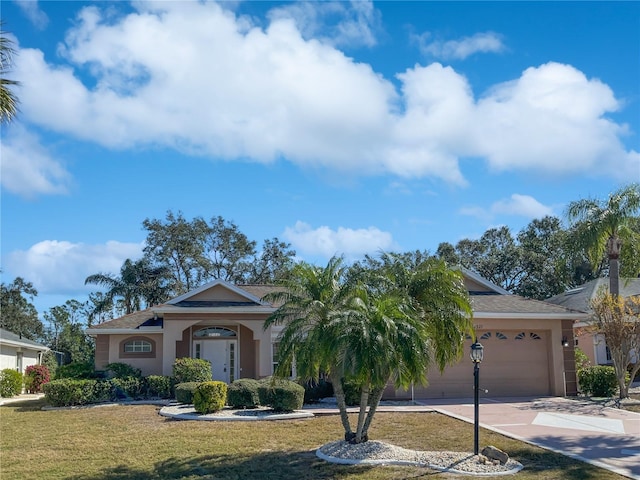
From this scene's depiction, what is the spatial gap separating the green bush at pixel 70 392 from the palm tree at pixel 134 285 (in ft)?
68.4

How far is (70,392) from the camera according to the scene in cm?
2088

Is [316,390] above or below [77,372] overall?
below

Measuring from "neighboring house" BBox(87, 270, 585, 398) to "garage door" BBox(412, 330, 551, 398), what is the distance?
4 cm

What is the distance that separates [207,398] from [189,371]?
4.86 metres

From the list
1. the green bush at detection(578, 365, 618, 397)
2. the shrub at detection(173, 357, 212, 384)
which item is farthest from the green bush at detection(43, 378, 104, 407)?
the green bush at detection(578, 365, 618, 397)

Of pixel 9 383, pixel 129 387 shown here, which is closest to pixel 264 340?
pixel 129 387

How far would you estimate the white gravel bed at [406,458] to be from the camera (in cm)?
1086

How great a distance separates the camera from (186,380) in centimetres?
2212

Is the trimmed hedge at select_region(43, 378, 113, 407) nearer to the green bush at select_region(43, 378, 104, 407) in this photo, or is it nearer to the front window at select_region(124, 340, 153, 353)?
the green bush at select_region(43, 378, 104, 407)

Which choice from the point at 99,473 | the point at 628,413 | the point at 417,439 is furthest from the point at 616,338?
the point at 99,473

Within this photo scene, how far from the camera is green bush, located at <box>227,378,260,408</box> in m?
18.6

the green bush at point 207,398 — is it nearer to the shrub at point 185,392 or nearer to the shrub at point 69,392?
the shrub at point 185,392

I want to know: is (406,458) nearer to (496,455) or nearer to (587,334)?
(496,455)

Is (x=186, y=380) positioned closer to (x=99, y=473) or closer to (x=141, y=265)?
(x=99, y=473)
